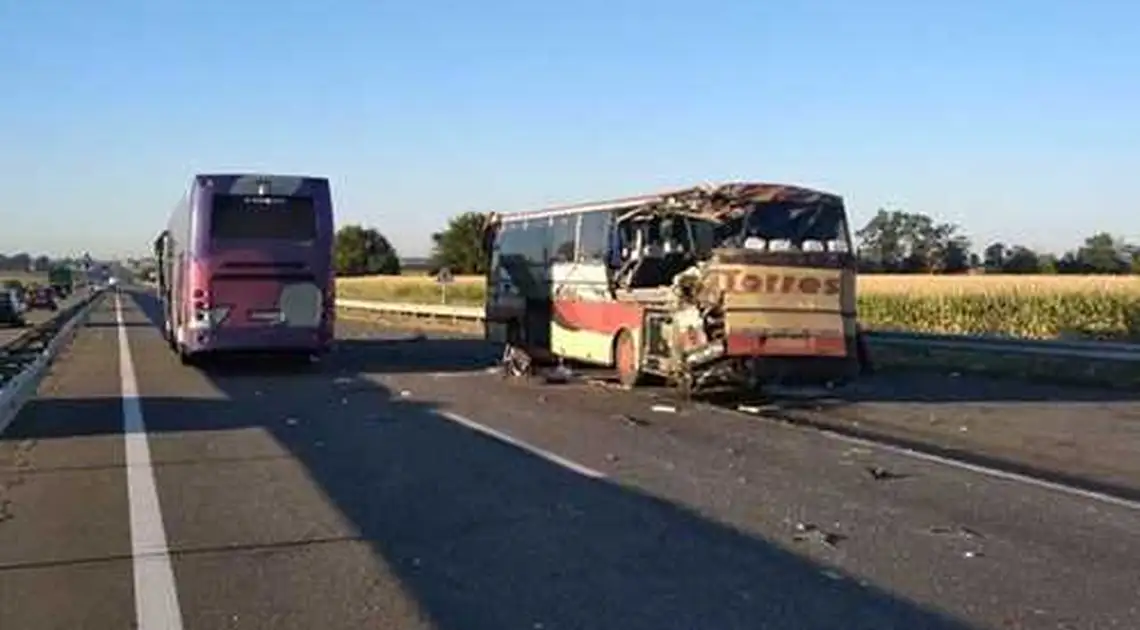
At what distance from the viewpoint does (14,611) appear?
7.20 m

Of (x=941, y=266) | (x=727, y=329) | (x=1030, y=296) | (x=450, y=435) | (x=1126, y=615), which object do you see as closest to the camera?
(x=1126, y=615)

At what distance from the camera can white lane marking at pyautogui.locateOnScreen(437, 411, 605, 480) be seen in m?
12.3

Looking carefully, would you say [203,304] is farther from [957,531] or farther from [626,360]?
[957,531]

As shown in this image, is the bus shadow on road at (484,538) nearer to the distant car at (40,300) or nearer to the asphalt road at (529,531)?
the asphalt road at (529,531)

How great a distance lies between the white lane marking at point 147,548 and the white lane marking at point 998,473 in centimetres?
687

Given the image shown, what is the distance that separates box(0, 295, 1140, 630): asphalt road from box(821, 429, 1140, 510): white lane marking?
196 mm

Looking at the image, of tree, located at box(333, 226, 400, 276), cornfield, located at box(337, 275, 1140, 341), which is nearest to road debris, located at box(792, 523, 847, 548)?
cornfield, located at box(337, 275, 1140, 341)

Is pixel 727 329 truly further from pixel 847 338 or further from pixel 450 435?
pixel 450 435

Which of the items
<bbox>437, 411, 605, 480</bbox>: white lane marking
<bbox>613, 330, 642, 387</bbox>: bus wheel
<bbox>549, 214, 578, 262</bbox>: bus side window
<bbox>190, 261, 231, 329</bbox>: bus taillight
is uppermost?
<bbox>549, 214, 578, 262</bbox>: bus side window

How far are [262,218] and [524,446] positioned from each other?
12.5 metres

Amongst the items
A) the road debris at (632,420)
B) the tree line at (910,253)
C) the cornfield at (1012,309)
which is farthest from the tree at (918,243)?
the road debris at (632,420)

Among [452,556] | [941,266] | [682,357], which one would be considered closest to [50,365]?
[682,357]

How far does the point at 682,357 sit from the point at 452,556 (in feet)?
36.1

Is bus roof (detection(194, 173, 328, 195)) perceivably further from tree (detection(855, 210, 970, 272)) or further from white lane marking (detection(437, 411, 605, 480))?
tree (detection(855, 210, 970, 272))
